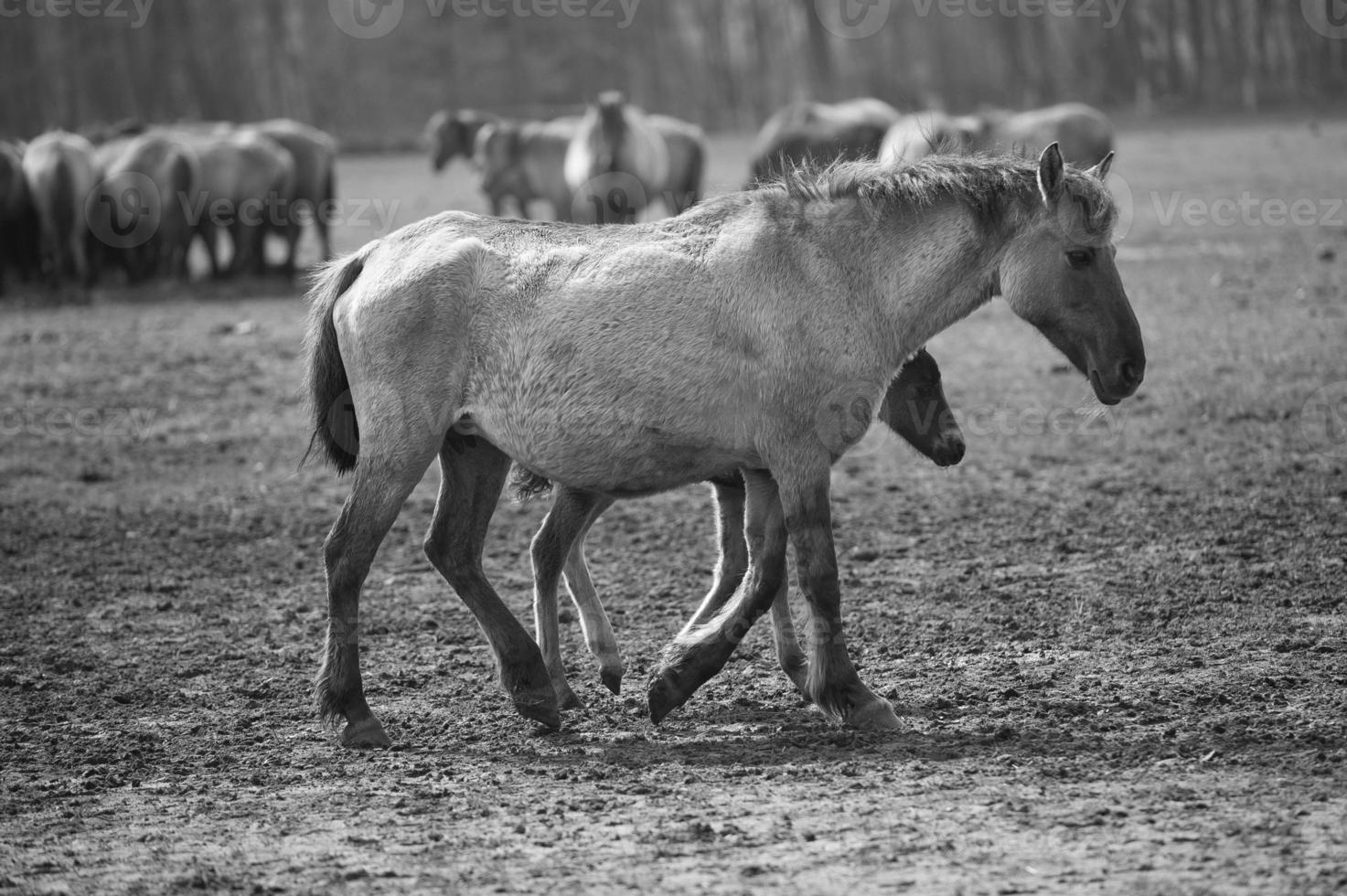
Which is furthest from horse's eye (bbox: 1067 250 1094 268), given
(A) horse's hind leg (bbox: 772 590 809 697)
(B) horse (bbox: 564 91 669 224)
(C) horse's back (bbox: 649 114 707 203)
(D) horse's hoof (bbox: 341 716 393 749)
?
(C) horse's back (bbox: 649 114 707 203)

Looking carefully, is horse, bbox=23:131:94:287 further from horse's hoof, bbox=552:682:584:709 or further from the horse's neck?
Answer: the horse's neck

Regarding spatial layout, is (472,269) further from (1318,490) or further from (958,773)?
(1318,490)

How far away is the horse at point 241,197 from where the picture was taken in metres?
18.8

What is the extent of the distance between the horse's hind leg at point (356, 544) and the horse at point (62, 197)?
1457 centimetres

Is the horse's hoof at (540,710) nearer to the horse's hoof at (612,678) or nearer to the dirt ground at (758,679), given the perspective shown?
the dirt ground at (758,679)

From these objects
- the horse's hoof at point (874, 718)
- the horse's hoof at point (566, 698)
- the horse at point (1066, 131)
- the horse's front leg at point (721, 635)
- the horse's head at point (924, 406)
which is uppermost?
the horse at point (1066, 131)

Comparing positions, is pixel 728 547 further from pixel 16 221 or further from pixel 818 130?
pixel 818 130

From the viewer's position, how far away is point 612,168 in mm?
19375

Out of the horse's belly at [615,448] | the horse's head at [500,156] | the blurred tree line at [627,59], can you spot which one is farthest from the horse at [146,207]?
the blurred tree line at [627,59]

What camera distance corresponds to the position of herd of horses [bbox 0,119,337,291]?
18.5 m

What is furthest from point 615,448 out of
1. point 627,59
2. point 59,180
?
point 627,59

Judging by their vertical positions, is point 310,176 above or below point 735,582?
above

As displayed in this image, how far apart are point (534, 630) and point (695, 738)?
1.48 m

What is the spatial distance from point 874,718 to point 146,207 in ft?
52.5
